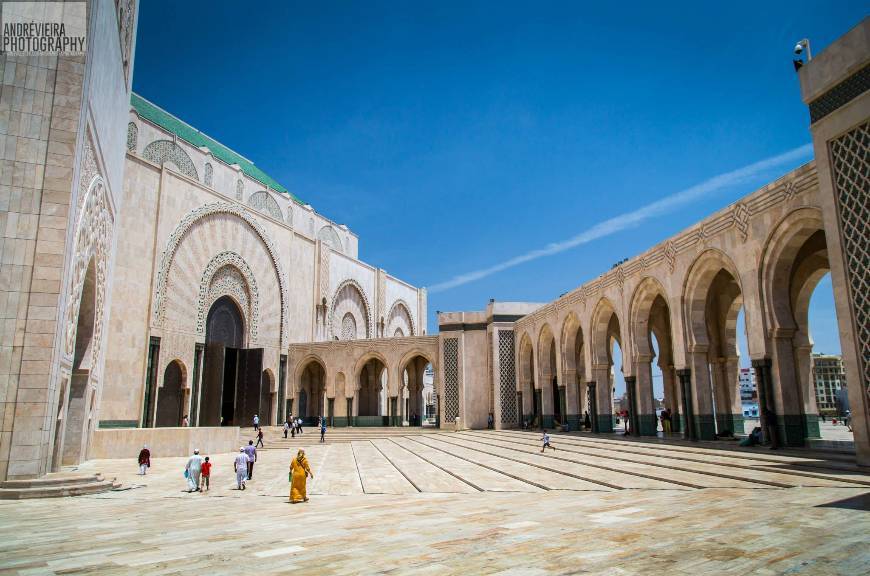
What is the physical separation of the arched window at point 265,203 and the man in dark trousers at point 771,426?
2087 cm

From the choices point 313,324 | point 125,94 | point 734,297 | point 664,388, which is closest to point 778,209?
point 734,297

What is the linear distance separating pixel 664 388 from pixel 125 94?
16.1m

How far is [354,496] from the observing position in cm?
711

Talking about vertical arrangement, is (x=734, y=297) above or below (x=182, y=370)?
above

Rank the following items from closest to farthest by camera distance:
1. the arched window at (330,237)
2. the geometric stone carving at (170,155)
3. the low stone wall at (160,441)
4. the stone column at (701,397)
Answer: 1. the stone column at (701,397)
2. the low stone wall at (160,441)
3. the geometric stone carving at (170,155)
4. the arched window at (330,237)

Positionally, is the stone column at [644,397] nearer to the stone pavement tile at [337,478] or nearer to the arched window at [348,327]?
the stone pavement tile at [337,478]

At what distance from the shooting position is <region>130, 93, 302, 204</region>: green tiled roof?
70.8 ft

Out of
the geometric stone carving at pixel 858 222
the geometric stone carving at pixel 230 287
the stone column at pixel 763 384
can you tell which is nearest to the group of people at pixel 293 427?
the geometric stone carving at pixel 230 287

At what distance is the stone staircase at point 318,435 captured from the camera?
59.7 ft

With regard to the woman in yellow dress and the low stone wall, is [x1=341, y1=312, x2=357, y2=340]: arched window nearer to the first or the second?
the low stone wall

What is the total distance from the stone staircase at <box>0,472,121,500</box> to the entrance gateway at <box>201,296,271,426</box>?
1169 centimetres

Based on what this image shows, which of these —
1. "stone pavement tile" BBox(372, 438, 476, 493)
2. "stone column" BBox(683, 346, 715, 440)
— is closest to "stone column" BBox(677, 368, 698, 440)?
"stone column" BBox(683, 346, 715, 440)

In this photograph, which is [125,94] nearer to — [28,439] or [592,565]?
[28,439]

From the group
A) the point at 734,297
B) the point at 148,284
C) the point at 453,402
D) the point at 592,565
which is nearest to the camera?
the point at 592,565
